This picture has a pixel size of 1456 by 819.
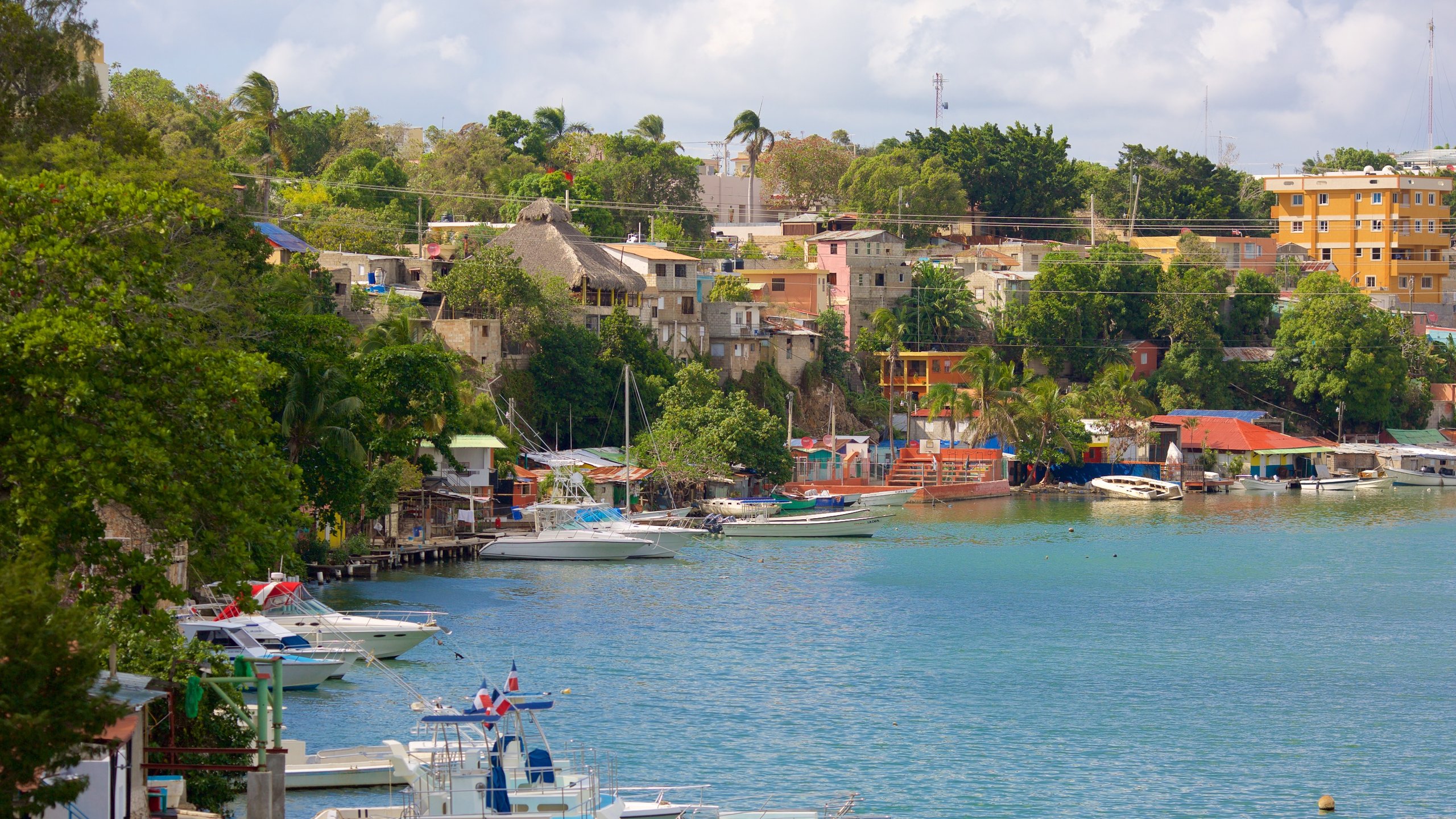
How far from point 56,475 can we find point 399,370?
107ft

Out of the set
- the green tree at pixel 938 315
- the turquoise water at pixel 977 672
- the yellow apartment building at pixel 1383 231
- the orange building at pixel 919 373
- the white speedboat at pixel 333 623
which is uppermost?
the yellow apartment building at pixel 1383 231

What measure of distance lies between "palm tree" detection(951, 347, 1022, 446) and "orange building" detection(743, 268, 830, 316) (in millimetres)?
15408

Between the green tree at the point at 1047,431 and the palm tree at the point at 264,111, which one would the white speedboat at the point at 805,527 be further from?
the palm tree at the point at 264,111

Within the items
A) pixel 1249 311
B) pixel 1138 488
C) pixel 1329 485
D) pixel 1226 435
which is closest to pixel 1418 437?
pixel 1329 485

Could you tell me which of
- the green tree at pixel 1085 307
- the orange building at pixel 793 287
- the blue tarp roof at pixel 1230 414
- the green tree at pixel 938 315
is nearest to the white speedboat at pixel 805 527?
the green tree at pixel 938 315

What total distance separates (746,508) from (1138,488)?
29.3m

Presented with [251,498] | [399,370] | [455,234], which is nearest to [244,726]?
[251,498]

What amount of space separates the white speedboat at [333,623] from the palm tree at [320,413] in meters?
7.93

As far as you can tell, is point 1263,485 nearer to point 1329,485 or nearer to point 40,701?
point 1329,485

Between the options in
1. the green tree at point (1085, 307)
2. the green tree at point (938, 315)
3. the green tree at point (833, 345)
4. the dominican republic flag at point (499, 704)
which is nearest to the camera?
the dominican republic flag at point (499, 704)

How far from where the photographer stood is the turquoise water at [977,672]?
29047 millimetres

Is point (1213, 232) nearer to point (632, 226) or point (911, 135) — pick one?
point (911, 135)

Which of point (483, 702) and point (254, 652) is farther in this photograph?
point (254, 652)

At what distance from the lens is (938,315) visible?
102 m
